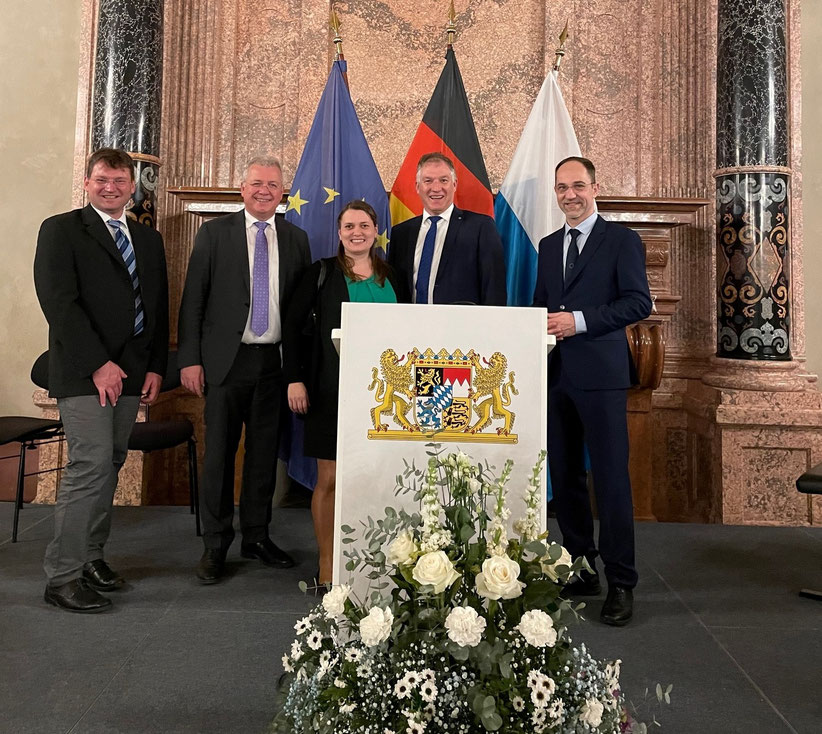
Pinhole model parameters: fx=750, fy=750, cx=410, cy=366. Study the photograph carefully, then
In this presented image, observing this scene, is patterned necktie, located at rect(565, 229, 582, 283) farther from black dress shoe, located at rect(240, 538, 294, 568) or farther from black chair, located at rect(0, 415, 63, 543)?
black chair, located at rect(0, 415, 63, 543)

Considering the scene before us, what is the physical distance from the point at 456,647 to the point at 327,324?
1715 millimetres

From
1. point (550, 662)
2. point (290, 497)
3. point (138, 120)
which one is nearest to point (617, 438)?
point (550, 662)

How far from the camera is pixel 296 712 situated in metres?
1.60

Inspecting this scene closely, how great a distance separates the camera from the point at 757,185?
4570mm

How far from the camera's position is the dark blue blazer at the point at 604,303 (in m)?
2.83

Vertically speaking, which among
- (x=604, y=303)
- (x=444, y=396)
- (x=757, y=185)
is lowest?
(x=444, y=396)

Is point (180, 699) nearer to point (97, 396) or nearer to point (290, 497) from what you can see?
point (97, 396)

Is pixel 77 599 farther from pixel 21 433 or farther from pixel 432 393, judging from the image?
pixel 432 393

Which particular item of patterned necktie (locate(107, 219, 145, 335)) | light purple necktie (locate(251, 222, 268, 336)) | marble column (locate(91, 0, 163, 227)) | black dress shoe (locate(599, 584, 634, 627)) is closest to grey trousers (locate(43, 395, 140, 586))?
patterned necktie (locate(107, 219, 145, 335))

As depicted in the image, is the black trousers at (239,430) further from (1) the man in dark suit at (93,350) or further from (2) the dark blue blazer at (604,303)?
(2) the dark blue blazer at (604,303)

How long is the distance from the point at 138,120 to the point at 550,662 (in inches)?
172

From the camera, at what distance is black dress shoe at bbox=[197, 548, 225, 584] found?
3.12 m

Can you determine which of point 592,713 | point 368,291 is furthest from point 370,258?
point 592,713

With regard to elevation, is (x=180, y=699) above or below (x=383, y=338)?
below
